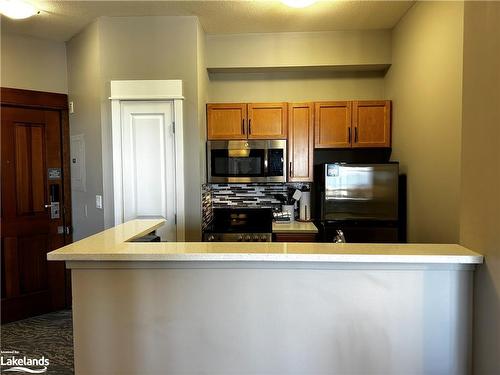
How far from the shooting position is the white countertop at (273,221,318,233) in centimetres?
310

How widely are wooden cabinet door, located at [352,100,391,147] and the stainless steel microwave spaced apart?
76 cm

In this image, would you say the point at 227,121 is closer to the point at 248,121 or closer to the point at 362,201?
the point at 248,121

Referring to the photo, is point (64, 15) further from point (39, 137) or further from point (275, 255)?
point (275, 255)

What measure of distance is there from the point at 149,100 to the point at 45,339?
7.39ft

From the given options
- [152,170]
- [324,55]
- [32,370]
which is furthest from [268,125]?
[32,370]

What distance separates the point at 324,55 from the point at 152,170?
2.03 m

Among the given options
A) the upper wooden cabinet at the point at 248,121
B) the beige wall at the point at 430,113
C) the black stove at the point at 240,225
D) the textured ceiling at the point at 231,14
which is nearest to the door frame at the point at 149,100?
the black stove at the point at 240,225

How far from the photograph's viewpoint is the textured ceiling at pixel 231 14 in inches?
105

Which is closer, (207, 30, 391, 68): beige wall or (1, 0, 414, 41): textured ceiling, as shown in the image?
(1, 0, 414, 41): textured ceiling

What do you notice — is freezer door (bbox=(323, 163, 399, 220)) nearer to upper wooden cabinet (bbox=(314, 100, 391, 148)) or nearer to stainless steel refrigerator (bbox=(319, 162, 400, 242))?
stainless steel refrigerator (bbox=(319, 162, 400, 242))

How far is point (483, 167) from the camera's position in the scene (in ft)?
4.17

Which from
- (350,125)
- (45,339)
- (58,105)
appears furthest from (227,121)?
(45,339)

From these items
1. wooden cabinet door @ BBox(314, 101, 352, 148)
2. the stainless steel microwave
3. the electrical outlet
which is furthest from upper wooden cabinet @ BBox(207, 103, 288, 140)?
the electrical outlet

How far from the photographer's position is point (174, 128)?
293 cm
